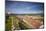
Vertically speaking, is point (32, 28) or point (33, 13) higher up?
point (33, 13)

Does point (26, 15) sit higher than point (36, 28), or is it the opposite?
point (26, 15)

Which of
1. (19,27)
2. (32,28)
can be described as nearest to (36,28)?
(32,28)

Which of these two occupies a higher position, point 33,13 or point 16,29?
point 33,13

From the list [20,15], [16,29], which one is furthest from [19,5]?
[16,29]

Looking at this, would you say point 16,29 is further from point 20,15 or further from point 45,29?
point 45,29

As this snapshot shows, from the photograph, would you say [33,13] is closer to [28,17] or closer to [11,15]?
[28,17]
